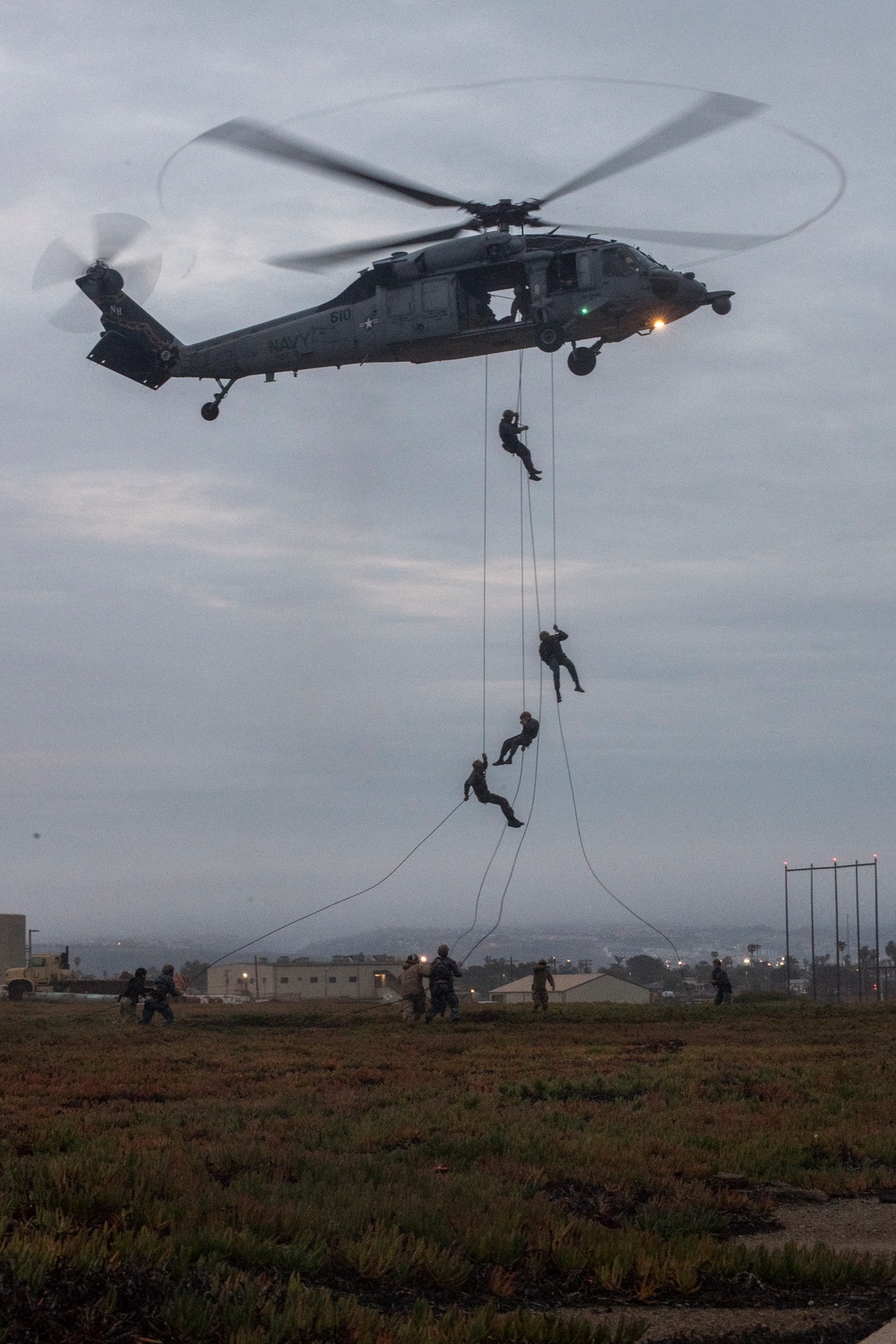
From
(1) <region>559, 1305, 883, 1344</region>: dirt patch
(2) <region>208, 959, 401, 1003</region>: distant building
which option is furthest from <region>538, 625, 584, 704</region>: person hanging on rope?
(2) <region>208, 959, 401, 1003</region>: distant building

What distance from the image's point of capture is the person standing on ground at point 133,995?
28.1 m

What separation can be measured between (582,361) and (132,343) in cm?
1061

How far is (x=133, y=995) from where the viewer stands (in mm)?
28203

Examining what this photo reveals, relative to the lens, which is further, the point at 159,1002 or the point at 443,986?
the point at 159,1002

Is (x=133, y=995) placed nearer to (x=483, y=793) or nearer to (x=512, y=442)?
(x=483, y=793)

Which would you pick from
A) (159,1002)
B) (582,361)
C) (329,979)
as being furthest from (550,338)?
(329,979)

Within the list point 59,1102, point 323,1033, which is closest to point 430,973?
point 323,1033

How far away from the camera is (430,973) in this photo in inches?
1046

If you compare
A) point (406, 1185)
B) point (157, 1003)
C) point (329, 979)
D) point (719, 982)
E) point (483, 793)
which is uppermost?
point (483, 793)

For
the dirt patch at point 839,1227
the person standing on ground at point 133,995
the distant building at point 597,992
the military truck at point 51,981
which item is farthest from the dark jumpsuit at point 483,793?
the distant building at point 597,992

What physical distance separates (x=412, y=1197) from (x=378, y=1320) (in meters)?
2.48

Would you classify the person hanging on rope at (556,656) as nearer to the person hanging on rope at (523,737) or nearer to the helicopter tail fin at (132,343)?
the person hanging on rope at (523,737)

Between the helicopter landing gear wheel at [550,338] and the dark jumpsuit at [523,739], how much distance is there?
6.50 metres

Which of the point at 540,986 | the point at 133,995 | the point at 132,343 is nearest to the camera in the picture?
the point at 133,995
